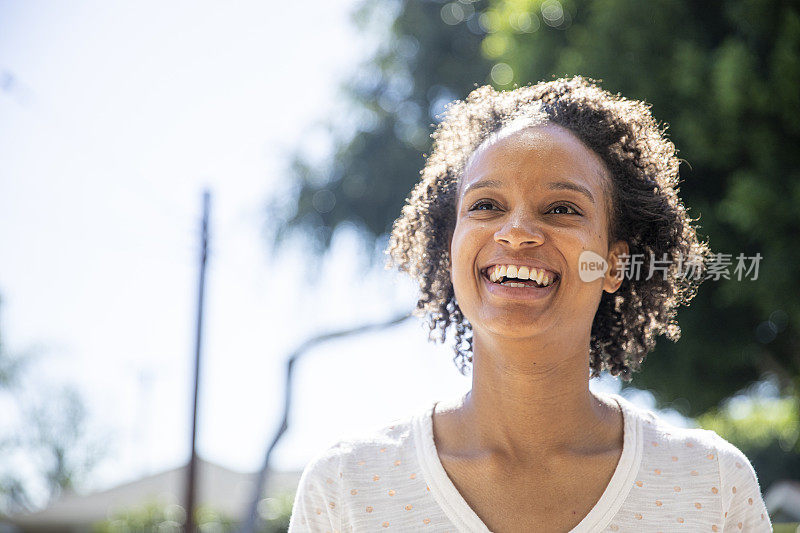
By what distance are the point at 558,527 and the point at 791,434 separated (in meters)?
9.56

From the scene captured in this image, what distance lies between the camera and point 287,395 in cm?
1412

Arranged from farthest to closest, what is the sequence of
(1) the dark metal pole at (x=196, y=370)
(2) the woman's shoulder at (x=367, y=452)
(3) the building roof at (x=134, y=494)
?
(3) the building roof at (x=134, y=494)
(1) the dark metal pole at (x=196, y=370)
(2) the woman's shoulder at (x=367, y=452)

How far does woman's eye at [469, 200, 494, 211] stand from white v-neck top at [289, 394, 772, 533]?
585 millimetres

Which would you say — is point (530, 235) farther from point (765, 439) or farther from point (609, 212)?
point (765, 439)

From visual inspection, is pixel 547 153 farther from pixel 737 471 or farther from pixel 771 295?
pixel 771 295

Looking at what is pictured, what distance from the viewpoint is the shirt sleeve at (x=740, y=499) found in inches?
85.2

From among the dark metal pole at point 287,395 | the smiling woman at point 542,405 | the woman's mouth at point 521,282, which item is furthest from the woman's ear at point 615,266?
the dark metal pole at point 287,395

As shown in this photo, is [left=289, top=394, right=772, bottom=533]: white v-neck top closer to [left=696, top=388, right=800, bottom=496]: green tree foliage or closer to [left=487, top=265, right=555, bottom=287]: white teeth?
[left=487, top=265, right=555, bottom=287]: white teeth

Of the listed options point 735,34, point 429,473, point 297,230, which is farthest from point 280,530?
point 429,473

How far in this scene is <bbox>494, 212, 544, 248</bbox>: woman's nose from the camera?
2.19 m

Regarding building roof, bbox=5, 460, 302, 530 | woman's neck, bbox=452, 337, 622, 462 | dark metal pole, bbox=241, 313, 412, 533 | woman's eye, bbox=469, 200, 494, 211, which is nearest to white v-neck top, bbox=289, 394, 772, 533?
woman's neck, bbox=452, 337, 622, 462

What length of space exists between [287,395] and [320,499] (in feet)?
39.6

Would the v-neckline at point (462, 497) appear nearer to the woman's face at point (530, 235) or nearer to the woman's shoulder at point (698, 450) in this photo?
the woman's shoulder at point (698, 450)

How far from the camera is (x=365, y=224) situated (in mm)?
12672
